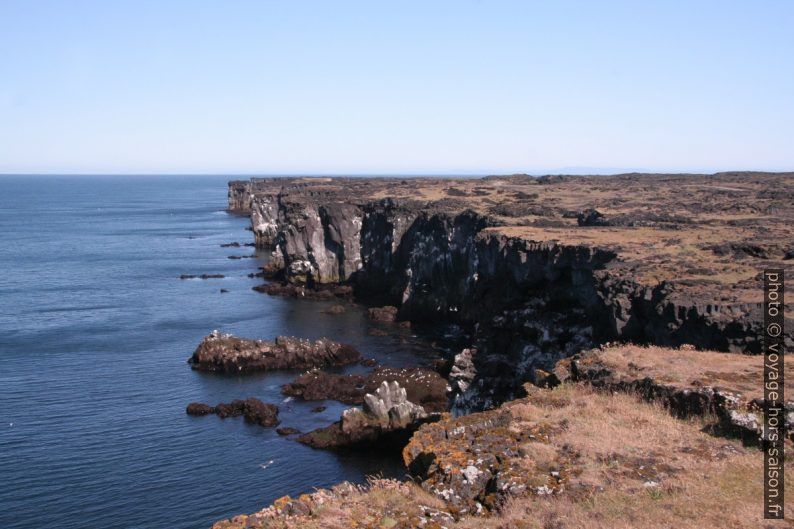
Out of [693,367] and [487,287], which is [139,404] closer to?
[487,287]

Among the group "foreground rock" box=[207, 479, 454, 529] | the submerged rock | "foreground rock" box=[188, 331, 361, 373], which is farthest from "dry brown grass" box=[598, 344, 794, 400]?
"foreground rock" box=[188, 331, 361, 373]

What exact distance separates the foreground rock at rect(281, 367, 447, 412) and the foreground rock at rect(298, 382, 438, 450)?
4637 mm

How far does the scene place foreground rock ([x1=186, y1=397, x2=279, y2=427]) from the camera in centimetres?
4909

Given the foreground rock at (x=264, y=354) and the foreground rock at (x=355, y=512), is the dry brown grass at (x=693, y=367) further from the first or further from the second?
the foreground rock at (x=264, y=354)

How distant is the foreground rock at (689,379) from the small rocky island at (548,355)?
69mm

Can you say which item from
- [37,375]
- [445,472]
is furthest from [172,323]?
[445,472]

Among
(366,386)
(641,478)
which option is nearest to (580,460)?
(641,478)

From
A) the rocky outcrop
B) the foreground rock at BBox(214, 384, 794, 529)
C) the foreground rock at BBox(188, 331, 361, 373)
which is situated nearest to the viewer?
the foreground rock at BBox(214, 384, 794, 529)

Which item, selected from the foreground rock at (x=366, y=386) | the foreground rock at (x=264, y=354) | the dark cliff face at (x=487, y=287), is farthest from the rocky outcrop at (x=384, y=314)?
the foreground rock at (x=366, y=386)

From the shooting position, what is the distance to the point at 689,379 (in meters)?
19.7

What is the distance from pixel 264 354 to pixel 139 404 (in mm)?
14196

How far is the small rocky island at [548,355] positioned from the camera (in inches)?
568

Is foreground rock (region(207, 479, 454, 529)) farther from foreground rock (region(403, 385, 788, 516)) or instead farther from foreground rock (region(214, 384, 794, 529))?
foreground rock (region(403, 385, 788, 516))

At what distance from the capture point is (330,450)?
4425 centimetres
